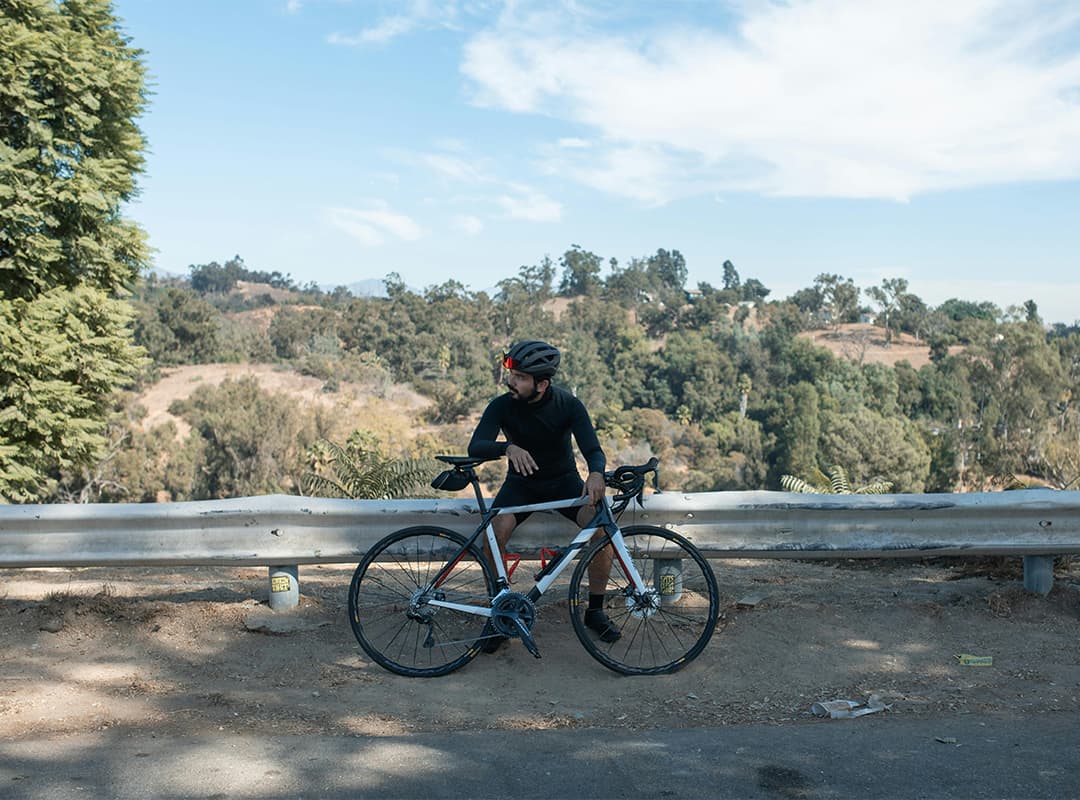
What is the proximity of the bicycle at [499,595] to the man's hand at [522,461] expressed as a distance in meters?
0.18

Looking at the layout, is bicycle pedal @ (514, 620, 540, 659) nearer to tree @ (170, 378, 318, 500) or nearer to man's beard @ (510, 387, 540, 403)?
man's beard @ (510, 387, 540, 403)

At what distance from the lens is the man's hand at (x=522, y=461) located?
5.15 m

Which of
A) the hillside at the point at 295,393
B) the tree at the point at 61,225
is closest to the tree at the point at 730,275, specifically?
the hillside at the point at 295,393

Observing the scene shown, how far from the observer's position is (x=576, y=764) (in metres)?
3.70

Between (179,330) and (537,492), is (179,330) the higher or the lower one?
the higher one

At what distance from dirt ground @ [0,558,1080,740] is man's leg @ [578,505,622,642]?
0.18m

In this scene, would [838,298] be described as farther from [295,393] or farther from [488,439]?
[488,439]

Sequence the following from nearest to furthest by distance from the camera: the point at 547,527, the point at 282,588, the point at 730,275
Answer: the point at 547,527 < the point at 282,588 < the point at 730,275

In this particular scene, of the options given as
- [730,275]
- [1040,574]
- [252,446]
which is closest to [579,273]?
[730,275]

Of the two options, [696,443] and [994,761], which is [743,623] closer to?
[994,761]

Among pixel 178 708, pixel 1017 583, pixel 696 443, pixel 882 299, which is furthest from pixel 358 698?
pixel 882 299

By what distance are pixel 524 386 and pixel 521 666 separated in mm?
1445

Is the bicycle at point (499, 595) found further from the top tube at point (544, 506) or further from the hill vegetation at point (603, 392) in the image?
the hill vegetation at point (603, 392)

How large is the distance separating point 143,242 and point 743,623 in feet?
57.2
